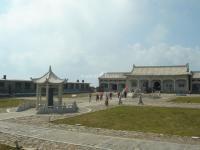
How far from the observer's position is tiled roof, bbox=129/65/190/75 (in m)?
89.0

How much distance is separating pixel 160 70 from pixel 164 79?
3720 mm

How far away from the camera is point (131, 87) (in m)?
92.6

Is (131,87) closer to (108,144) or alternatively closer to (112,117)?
(112,117)

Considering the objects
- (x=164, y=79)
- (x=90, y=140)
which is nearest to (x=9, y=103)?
(x=90, y=140)

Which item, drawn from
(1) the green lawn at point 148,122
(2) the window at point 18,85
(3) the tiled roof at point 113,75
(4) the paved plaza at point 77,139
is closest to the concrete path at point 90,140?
(4) the paved plaza at point 77,139

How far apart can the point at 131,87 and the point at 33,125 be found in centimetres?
6920

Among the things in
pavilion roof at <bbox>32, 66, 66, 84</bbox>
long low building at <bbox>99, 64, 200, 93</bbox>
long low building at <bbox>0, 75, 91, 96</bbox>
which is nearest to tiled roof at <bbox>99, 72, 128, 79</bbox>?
long low building at <bbox>99, 64, 200, 93</bbox>

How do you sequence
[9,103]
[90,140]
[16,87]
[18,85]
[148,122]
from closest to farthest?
[90,140]
[148,122]
[9,103]
[16,87]
[18,85]

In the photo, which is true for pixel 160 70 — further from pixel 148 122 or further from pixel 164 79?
pixel 148 122

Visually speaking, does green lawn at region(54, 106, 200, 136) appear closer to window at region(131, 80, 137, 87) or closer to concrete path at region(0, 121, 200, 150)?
concrete path at region(0, 121, 200, 150)

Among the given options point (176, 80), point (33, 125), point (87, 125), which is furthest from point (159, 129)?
point (176, 80)

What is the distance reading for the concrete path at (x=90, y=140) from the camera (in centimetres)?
1712

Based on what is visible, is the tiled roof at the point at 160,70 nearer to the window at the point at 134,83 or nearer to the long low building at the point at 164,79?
the long low building at the point at 164,79

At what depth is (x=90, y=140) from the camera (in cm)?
1895
